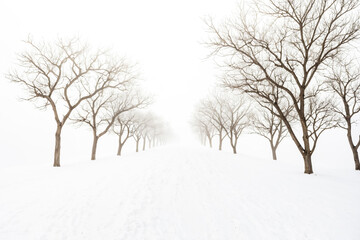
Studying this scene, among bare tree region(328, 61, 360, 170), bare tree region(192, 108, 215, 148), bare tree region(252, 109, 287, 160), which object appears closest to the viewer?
bare tree region(328, 61, 360, 170)

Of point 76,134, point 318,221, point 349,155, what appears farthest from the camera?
point 76,134

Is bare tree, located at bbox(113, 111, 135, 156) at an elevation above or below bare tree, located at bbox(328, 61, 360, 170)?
below

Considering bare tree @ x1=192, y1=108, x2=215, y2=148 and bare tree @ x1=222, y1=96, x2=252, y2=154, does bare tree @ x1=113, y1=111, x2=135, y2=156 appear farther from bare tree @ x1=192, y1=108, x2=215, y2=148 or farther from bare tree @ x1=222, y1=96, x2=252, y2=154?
bare tree @ x1=222, y1=96, x2=252, y2=154

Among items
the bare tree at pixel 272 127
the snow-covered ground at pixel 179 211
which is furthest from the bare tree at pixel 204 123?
the snow-covered ground at pixel 179 211

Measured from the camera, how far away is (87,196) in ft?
18.6

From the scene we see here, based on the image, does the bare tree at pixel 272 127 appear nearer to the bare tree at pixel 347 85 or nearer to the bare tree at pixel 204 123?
the bare tree at pixel 347 85

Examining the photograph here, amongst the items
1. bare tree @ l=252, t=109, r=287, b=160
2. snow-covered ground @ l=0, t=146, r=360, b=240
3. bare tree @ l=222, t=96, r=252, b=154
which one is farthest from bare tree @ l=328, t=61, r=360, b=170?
bare tree @ l=222, t=96, r=252, b=154

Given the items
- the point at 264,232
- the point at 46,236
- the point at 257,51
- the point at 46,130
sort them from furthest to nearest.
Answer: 1. the point at 46,130
2. the point at 257,51
3. the point at 264,232
4. the point at 46,236

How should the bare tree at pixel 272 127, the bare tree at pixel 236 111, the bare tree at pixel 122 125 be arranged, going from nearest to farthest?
the bare tree at pixel 272 127 < the bare tree at pixel 122 125 < the bare tree at pixel 236 111

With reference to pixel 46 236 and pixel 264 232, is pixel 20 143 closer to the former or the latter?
pixel 46 236

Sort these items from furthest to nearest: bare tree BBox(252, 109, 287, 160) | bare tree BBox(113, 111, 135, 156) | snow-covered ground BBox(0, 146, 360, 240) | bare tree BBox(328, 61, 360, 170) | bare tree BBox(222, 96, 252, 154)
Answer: bare tree BBox(222, 96, 252, 154) < bare tree BBox(113, 111, 135, 156) < bare tree BBox(252, 109, 287, 160) < bare tree BBox(328, 61, 360, 170) < snow-covered ground BBox(0, 146, 360, 240)

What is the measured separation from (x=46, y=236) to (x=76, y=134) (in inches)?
3208

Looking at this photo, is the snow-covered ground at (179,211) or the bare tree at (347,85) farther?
the bare tree at (347,85)

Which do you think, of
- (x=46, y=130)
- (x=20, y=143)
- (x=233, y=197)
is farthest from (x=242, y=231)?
(x=46, y=130)
